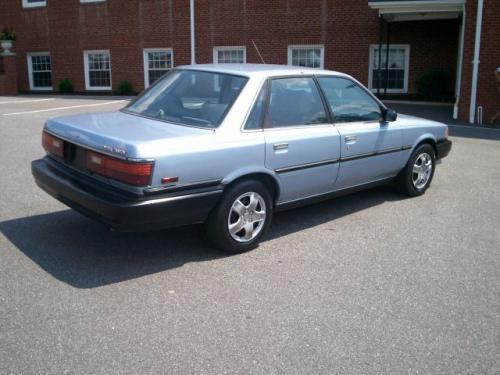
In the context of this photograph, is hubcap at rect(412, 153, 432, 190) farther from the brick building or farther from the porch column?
the porch column

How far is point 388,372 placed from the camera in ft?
10.7

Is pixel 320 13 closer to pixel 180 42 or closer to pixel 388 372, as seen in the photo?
pixel 180 42

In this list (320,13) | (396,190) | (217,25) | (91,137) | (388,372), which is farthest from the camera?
(217,25)

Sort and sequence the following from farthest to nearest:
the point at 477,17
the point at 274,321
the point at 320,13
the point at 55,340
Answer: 1. the point at 320,13
2. the point at 477,17
3. the point at 274,321
4. the point at 55,340

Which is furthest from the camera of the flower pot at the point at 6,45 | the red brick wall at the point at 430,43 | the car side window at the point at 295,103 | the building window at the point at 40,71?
the building window at the point at 40,71

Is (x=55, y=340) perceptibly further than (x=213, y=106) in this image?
No

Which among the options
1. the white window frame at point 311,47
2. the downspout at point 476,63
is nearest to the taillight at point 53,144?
the downspout at point 476,63

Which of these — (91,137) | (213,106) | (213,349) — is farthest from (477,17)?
(213,349)

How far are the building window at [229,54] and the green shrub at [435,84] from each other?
6.62 meters

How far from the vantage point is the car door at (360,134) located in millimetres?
5926

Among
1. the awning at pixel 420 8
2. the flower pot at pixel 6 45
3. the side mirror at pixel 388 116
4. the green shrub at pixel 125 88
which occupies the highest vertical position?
the awning at pixel 420 8

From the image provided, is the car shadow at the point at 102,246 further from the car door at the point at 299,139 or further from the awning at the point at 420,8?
the awning at the point at 420,8

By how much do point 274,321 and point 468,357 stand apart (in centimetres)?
124

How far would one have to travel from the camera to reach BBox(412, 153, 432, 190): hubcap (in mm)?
7133
